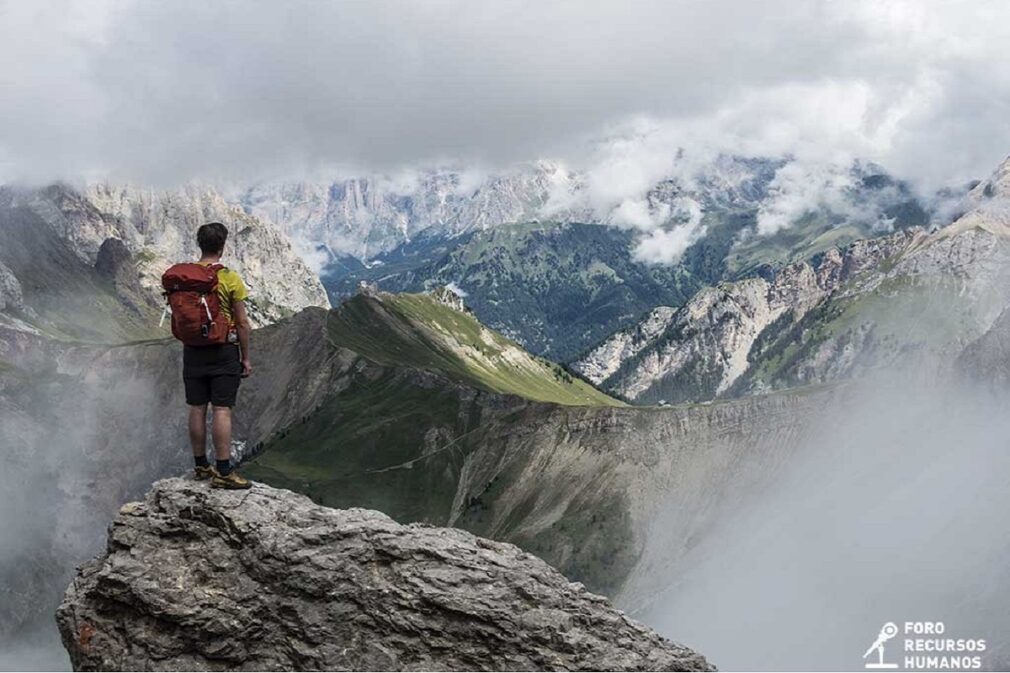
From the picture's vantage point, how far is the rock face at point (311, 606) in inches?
696

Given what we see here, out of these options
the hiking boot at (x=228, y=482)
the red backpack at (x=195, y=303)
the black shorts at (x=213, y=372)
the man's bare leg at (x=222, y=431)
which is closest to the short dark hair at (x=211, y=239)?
the red backpack at (x=195, y=303)

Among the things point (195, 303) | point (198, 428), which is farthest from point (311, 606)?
point (195, 303)

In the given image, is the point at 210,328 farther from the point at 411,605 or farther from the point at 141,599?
the point at 411,605

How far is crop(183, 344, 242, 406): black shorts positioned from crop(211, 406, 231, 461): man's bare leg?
0.21 m

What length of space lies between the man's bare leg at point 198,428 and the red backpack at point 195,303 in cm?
178

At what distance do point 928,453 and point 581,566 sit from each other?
8102cm

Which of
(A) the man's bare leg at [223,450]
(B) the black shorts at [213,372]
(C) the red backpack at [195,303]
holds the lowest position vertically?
(A) the man's bare leg at [223,450]

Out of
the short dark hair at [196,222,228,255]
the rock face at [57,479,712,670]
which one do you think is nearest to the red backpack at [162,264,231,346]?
the short dark hair at [196,222,228,255]

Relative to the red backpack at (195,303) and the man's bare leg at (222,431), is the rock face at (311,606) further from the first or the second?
the red backpack at (195,303)

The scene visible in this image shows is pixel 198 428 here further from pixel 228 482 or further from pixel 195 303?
→ pixel 195 303

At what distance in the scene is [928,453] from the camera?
19500cm

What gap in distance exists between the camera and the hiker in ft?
62.0

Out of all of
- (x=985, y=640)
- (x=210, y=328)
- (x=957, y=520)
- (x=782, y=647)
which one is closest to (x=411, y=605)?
(x=210, y=328)

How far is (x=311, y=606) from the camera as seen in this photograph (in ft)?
59.1
